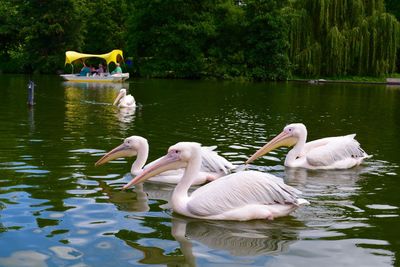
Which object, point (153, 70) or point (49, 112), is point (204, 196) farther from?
point (153, 70)

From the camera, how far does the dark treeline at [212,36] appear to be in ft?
124

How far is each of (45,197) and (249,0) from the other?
38.6 metres

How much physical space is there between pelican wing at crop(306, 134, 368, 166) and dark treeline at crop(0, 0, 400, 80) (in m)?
28.8

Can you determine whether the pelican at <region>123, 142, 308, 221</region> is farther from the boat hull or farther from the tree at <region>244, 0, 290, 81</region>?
the tree at <region>244, 0, 290, 81</region>

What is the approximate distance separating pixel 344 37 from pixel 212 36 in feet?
35.4

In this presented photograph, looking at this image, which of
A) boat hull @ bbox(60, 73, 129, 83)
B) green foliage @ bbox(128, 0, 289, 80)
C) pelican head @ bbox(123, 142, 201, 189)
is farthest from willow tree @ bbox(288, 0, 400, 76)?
pelican head @ bbox(123, 142, 201, 189)

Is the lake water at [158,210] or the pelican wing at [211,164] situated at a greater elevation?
the pelican wing at [211,164]

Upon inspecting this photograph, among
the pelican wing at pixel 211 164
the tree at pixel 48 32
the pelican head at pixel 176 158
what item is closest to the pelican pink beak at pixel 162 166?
the pelican head at pixel 176 158

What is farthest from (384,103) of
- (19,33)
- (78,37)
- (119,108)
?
(19,33)

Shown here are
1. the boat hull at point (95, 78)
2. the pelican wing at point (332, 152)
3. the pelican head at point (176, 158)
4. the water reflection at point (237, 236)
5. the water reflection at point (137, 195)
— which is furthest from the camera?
the boat hull at point (95, 78)

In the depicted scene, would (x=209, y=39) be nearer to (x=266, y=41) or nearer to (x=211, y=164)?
(x=266, y=41)

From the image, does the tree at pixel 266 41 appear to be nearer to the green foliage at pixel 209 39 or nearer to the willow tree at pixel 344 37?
the green foliage at pixel 209 39

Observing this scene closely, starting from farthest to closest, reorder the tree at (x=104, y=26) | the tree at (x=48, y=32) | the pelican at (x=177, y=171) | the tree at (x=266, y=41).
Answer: the tree at (x=104, y=26), the tree at (x=48, y=32), the tree at (x=266, y=41), the pelican at (x=177, y=171)

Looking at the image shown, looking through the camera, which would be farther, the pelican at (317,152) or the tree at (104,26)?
the tree at (104,26)
